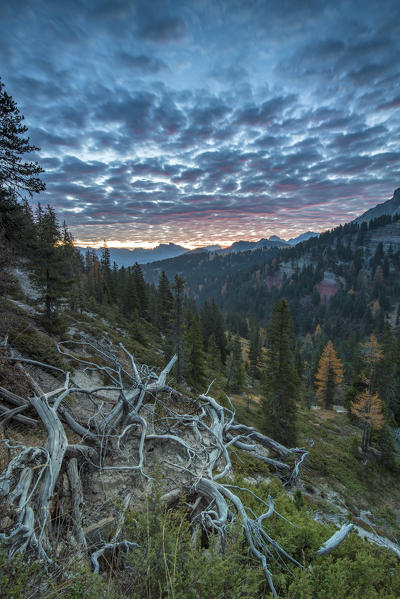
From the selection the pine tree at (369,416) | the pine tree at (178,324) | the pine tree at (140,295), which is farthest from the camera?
the pine tree at (140,295)

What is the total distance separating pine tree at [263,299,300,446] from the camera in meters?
18.6

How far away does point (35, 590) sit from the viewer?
212 cm

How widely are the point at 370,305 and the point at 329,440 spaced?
14930 centimetres

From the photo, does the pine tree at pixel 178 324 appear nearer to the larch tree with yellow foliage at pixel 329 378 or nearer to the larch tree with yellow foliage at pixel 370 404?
the larch tree with yellow foliage at pixel 370 404

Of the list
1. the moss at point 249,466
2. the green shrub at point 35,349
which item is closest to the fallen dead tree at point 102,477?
the moss at point 249,466

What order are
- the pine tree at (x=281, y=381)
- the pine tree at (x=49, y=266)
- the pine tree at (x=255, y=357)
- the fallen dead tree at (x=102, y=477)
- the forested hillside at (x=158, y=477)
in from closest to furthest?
the forested hillside at (x=158, y=477) → the fallen dead tree at (x=102, y=477) → the pine tree at (x=49, y=266) → the pine tree at (x=281, y=381) → the pine tree at (x=255, y=357)

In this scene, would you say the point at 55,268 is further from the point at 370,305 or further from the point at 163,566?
the point at 370,305

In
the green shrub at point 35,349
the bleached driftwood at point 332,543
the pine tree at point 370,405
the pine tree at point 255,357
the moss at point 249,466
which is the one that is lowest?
the pine tree at point 255,357

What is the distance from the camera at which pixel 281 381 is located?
61.6ft

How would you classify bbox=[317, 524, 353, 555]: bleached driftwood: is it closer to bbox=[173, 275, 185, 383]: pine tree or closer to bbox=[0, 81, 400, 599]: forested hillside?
bbox=[0, 81, 400, 599]: forested hillside

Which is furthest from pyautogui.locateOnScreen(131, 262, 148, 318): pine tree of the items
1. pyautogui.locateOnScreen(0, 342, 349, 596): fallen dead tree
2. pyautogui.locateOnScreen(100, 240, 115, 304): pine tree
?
pyautogui.locateOnScreen(0, 342, 349, 596): fallen dead tree

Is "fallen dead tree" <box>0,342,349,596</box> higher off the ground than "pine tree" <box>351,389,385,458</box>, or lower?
higher

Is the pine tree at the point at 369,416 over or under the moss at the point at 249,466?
under

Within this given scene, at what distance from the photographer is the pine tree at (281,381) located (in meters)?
18.6
